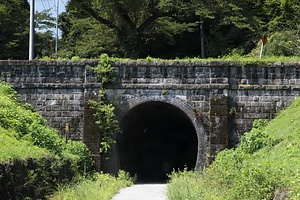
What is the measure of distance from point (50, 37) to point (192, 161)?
21.0 meters

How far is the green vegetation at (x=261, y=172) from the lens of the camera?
8.34 m

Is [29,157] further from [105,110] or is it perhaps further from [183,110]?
[183,110]

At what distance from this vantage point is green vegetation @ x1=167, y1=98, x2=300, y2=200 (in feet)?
27.3

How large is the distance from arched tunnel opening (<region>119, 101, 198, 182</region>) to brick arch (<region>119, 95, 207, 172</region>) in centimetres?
210

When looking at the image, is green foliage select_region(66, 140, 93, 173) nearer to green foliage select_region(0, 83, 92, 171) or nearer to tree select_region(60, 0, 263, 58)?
green foliage select_region(0, 83, 92, 171)

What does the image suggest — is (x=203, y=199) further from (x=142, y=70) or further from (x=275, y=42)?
(x=275, y=42)

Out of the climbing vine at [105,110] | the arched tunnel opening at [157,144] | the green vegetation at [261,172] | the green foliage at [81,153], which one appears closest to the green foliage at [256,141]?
the green vegetation at [261,172]

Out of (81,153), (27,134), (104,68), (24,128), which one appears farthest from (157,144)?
(27,134)

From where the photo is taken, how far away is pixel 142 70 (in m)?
18.3

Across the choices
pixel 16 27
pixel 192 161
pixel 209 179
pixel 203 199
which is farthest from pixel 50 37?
pixel 203 199

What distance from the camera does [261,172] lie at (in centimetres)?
856

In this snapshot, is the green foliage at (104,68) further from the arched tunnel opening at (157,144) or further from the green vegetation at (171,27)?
the green vegetation at (171,27)

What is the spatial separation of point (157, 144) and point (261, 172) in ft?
62.5

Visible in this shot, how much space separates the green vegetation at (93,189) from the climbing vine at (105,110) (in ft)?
4.81
